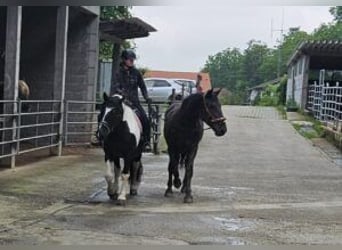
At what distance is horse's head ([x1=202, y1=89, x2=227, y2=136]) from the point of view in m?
8.16

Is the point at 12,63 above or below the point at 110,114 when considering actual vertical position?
above

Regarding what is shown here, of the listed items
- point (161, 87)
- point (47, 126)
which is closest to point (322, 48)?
point (161, 87)

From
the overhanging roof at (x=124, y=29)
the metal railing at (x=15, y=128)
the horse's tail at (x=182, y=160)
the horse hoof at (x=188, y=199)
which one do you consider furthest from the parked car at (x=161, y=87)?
the horse hoof at (x=188, y=199)

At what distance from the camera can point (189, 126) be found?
8.40 m

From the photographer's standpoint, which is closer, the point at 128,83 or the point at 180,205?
the point at 180,205

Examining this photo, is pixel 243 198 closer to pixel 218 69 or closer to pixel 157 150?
pixel 157 150

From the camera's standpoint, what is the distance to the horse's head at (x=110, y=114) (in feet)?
24.6

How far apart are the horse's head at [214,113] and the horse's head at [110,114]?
3.78ft

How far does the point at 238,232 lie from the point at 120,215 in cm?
139

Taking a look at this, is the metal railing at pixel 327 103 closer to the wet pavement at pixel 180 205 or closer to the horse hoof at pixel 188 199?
the wet pavement at pixel 180 205

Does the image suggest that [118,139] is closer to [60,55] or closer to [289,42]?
[60,55]

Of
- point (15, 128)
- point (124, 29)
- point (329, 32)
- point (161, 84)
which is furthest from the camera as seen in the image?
point (329, 32)

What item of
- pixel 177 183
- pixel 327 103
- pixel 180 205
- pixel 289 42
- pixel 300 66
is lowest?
pixel 180 205

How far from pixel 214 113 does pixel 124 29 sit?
798 centimetres
